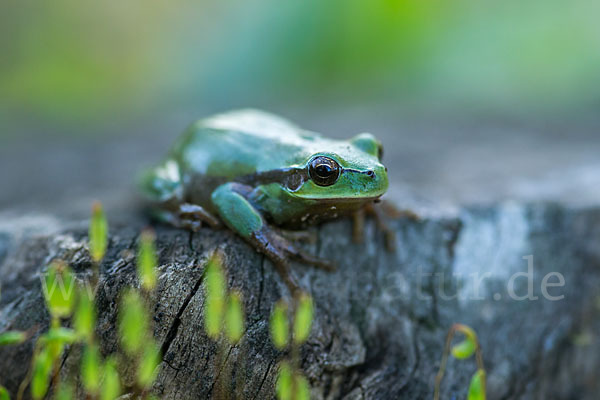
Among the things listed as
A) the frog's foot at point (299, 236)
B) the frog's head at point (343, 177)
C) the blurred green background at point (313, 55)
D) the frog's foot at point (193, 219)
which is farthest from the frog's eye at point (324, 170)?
the blurred green background at point (313, 55)

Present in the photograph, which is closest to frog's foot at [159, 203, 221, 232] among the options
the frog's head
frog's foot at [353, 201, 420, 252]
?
the frog's head

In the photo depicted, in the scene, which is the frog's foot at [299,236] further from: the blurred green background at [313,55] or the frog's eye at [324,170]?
the blurred green background at [313,55]

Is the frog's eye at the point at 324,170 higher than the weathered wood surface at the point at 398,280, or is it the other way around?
the frog's eye at the point at 324,170

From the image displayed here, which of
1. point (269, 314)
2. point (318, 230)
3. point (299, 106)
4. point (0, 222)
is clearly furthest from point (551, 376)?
point (299, 106)

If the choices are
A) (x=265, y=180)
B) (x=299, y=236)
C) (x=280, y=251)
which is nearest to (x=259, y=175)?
(x=265, y=180)

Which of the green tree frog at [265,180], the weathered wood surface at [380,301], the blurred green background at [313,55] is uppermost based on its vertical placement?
the blurred green background at [313,55]

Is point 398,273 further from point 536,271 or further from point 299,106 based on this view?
point 299,106
